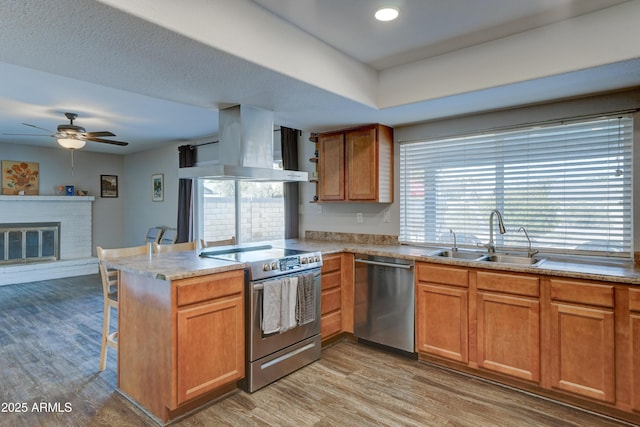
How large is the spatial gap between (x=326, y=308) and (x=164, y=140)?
4.29m

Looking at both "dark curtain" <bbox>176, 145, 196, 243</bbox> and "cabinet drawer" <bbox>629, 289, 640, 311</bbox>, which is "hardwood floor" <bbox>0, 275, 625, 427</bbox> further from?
"dark curtain" <bbox>176, 145, 196, 243</bbox>

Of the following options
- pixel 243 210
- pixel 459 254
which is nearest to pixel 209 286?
pixel 459 254

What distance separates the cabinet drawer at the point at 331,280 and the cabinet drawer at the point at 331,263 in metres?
0.04

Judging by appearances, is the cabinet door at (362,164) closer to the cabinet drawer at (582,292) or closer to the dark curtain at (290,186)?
the dark curtain at (290,186)

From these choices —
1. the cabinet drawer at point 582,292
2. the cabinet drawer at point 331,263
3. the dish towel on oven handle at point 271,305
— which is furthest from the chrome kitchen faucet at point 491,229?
the dish towel on oven handle at point 271,305

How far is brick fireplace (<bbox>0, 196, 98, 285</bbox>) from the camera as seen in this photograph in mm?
6250

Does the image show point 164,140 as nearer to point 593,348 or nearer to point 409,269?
point 409,269

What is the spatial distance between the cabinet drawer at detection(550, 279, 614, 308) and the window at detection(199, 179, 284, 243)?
10.6ft

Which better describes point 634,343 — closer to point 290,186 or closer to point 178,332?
point 178,332

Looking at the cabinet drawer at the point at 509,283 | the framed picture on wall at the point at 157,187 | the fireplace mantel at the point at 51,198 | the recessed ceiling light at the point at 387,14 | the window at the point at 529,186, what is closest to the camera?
the recessed ceiling light at the point at 387,14

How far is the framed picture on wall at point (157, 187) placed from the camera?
6.58 m

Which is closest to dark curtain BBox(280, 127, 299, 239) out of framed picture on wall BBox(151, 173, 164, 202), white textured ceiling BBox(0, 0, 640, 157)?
white textured ceiling BBox(0, 0, 640, 157)

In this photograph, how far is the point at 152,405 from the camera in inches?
91.0

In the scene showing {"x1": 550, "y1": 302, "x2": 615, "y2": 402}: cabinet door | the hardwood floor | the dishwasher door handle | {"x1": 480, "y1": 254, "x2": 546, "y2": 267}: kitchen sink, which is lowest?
the hardwood floor
